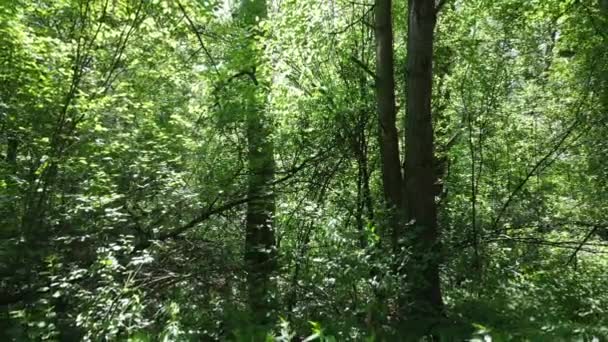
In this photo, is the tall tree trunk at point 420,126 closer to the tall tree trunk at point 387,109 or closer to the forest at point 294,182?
the forest at point 294,182

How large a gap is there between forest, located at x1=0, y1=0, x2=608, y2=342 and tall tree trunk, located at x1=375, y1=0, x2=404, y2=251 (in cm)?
2

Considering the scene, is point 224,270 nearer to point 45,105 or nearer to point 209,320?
point 209,320

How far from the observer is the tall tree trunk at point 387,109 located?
582 cm

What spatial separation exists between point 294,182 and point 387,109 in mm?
1615

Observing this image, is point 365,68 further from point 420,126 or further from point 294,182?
point 294,182

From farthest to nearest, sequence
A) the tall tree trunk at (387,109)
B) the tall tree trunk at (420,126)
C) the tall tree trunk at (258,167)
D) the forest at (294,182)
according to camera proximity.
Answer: the tall tree trunk at (258,167)
the tall tree trunk at (387,109)
the tall tree trunk at (420,126)
the forest at (294,182)

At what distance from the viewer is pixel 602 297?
701 cm

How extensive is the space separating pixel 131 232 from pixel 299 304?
246 cm

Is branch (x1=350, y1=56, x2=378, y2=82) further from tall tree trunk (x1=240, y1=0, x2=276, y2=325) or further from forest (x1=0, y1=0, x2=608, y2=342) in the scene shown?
tall tree trunk (x1=240, y1=0, x2=276, y2=325)

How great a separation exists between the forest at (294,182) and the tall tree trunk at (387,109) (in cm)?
2

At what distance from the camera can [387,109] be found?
5.86 m

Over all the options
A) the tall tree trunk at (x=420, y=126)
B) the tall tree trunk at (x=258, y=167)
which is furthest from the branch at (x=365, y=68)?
the tall tree trunk at (x=258, y=167)

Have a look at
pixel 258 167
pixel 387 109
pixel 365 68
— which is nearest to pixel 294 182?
pixel 258 167

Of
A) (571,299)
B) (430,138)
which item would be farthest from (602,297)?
(430,138)
